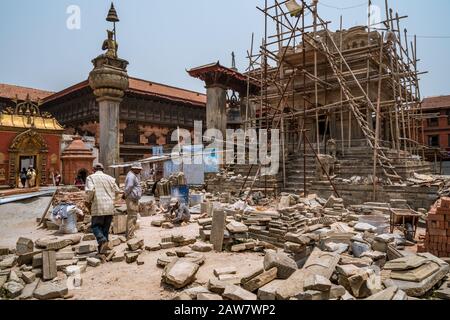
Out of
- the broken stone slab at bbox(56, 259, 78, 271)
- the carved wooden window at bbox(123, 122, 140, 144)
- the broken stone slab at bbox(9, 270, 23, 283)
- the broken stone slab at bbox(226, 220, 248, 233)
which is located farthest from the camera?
the carved wooden window at bbox(123, 122, 140, 144)

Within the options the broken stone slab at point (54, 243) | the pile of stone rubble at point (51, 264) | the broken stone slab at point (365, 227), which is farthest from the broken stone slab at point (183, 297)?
the broken stone slab at point (365, 227)

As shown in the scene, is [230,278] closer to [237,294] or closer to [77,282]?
[237,294]

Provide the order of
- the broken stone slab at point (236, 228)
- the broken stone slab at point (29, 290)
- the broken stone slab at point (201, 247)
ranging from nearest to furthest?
the broken stone slab at point (29, 290) < the broken stone slab at point (201, 247) < the broken stone slab at point (236, 228)

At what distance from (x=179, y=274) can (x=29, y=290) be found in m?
2.14

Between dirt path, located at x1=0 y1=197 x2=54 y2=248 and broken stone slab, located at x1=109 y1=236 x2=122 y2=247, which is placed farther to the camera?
dirt path, located at x1=0 y1=197 x2=54 y2=248

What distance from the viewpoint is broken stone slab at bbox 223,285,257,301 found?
10.9 feet

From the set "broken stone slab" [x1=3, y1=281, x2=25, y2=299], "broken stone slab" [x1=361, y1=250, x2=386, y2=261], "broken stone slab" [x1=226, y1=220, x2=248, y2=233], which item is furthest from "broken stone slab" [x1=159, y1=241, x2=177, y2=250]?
"broken stone slab" [x1=361, y1=250, x2=386, y2=261]

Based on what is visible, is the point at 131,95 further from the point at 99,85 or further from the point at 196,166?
the point at 99,85

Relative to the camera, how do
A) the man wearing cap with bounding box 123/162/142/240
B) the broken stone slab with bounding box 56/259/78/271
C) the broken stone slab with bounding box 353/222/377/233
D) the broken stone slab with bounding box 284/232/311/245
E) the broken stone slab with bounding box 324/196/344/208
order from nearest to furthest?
the broken stone slab with bounding box 56/259/78/271, the broken stone slab with bounding box 284/232/311/245, the broken stone slab with bounding box 353/222/377/233, the man wearing cap with bounding box 123/162/142/240, the broken stone slab with bounding box 324/196/344/208

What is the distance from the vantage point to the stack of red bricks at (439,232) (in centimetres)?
492

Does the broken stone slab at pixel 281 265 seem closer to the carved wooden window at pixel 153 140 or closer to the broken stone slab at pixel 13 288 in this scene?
the broken stone slab at pixel 13 288

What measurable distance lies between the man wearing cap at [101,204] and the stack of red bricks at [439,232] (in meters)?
5.96

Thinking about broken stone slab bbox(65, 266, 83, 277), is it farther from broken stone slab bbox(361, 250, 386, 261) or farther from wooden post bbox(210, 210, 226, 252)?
broken stone slab bbox(361, 250, 386, 261)

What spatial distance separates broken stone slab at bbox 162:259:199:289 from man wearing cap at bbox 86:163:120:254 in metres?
1.81
